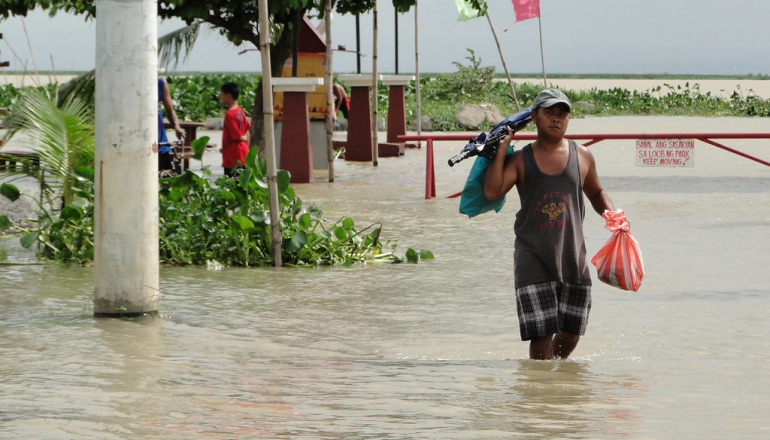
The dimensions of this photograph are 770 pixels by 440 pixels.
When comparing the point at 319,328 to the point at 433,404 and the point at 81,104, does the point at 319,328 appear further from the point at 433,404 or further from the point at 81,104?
the point at 81,104

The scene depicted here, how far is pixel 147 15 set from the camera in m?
6.65

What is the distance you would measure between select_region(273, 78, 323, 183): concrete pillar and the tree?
1.04m

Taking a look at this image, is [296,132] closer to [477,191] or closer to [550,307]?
[477,191]

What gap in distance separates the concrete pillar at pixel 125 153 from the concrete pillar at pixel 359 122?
13250 millimetres

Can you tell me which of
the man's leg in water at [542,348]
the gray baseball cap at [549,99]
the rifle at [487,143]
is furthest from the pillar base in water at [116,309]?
the gray baseball cap at [549,99]

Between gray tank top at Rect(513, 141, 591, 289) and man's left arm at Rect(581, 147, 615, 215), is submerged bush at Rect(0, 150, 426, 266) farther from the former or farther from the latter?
gray tank top at Rect(513, 141, 591, 289)

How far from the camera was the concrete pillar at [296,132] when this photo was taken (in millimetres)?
16219

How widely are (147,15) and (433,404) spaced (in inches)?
129

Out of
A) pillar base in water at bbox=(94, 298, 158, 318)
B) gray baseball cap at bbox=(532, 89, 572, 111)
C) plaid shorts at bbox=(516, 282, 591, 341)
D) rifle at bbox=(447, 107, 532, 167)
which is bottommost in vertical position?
pillar base in water at bbox=(94, 298, 158, 318)

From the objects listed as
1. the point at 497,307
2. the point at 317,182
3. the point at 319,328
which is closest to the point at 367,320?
the point at 319,328

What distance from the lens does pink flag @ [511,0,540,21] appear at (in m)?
20.5

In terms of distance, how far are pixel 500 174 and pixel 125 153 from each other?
95.0 inches

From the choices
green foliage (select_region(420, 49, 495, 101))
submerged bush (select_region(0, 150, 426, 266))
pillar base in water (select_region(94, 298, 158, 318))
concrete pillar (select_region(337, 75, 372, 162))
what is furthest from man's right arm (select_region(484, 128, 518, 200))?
green foliage (select_region(420, 49, 495, 101))

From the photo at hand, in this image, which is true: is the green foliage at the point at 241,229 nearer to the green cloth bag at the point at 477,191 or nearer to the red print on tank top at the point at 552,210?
the green cloth bag at the point at 477,191
